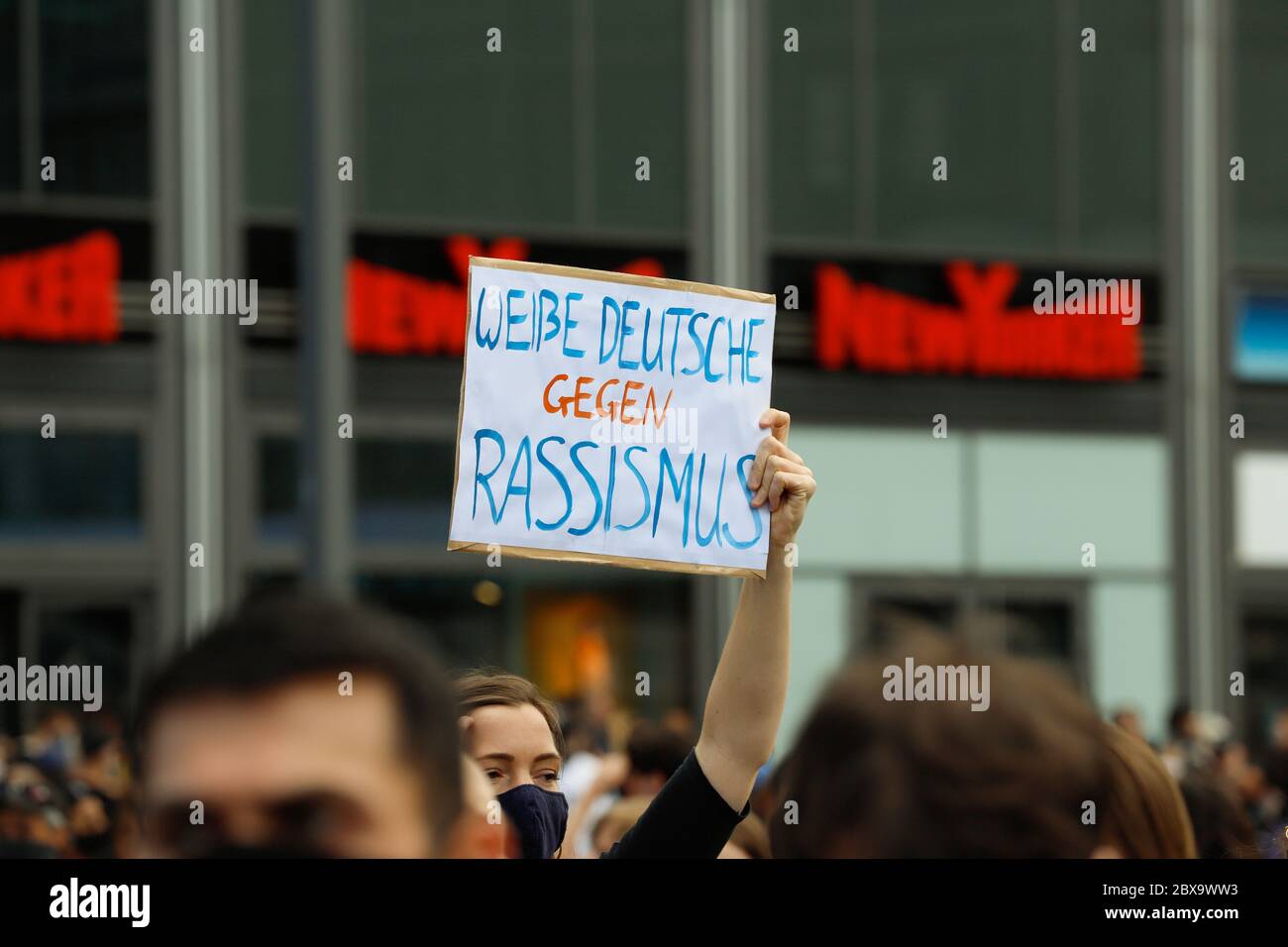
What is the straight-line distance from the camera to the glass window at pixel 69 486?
1356 centimetres

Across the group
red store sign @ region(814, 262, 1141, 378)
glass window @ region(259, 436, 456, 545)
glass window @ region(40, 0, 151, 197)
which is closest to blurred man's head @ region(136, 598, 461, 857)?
glass window @ region(259, 436, 456, 545)

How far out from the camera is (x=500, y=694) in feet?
9.28

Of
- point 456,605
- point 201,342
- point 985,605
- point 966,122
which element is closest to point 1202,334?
point 966,122

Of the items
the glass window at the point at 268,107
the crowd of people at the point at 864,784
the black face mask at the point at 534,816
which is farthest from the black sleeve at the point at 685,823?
the glass window at the point at 268,107

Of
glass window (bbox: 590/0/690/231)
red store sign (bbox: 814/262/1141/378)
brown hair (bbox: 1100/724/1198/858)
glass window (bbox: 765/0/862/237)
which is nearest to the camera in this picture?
brown hair (bbox: 1100/724/1198/858)

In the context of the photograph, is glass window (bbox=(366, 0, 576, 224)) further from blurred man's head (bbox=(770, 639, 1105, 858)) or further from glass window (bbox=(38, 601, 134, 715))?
blurred man's head (bbox=(770, 639, 1105, 858))

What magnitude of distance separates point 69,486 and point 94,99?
290 centimetres

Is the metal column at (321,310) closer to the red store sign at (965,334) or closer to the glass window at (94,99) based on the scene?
the glass window at (94,99)

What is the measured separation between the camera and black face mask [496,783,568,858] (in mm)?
2648

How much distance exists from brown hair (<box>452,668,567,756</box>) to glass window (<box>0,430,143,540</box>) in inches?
447

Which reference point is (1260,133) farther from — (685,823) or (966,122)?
(685,823)

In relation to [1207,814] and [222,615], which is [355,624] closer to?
[222,615]

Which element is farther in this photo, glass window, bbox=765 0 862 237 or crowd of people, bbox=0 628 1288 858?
glass window, bbox=765 0 862 237
